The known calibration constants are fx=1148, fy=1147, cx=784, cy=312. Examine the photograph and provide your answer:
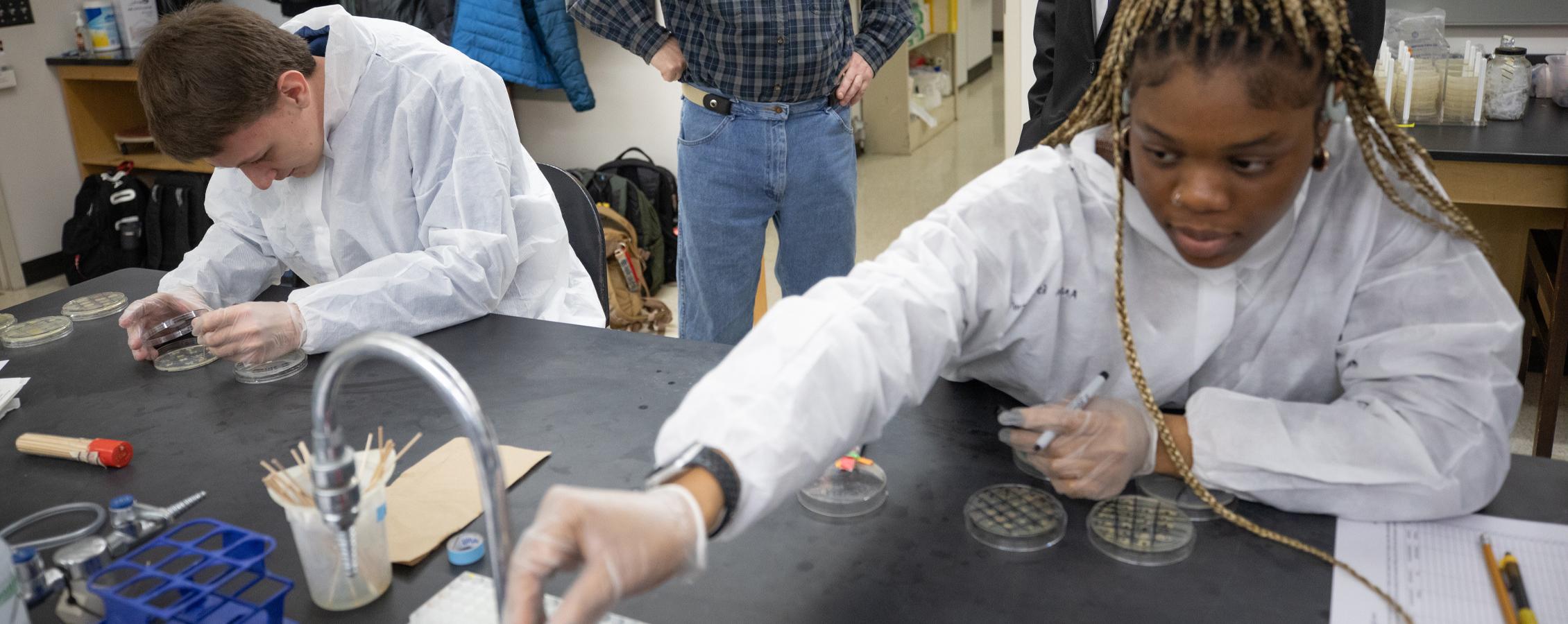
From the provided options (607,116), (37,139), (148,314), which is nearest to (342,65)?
(148,314)

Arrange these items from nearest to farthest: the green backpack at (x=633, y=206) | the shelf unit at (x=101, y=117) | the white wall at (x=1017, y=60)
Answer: the white wall at (x=1017, y=60) → the green backpack at (x=633, y=206) → the shelf unit at (x=101, y=117)

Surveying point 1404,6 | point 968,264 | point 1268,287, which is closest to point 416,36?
point 968,264

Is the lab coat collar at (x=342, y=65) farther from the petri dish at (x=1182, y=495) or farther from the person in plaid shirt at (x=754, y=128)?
the petri dish at (x=1182, y=495)

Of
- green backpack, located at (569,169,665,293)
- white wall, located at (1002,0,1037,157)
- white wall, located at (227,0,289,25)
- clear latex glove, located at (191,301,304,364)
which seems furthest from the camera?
white wall, located at (227,0,289,25)

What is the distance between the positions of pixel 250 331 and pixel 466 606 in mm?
670

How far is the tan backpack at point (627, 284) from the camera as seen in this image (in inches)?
126

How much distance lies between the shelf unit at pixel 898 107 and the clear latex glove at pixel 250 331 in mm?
3783

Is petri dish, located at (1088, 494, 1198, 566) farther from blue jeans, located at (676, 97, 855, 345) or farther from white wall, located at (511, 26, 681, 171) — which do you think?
white wall, located at (511, 26, 681, 171)

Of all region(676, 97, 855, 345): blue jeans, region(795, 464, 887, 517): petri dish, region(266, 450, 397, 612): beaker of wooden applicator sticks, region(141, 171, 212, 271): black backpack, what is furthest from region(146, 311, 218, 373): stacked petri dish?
region(141, 171, 212, 271): black backpack

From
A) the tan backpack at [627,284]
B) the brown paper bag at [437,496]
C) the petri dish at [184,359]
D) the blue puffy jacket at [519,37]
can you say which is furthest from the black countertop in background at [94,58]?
the brown paper bag at [437,496]

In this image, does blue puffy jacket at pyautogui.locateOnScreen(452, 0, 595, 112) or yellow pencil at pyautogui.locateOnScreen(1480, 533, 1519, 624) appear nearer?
yellow pencil at pyautogui.locateOnScreen(1480, 533, 1519, 624)

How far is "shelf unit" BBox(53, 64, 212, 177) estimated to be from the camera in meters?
4.03

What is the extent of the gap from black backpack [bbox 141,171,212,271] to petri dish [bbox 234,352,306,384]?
2817 millimetres

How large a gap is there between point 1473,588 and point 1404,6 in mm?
2367
